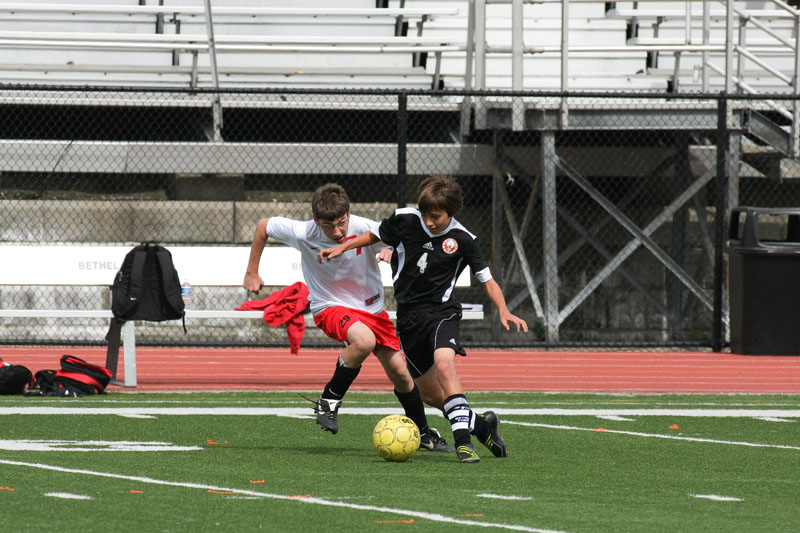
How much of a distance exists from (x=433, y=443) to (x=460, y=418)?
632mm

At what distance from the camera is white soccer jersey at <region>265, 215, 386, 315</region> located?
725 centimetres

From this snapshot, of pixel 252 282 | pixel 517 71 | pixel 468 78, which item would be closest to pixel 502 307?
pixel 252 282

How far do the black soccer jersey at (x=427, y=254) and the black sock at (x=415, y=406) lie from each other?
2.03ft

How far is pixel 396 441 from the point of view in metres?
6.45

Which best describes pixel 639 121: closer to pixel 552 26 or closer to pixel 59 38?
pixel 552 26

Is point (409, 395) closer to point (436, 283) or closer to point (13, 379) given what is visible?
point (436, 283)

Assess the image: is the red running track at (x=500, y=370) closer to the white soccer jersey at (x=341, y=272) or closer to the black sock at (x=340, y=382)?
the white soccer jersey at (x=341, y=272)

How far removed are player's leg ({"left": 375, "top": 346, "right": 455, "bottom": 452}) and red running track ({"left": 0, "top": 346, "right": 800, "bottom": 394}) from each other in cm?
354

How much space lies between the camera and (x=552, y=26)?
18125mm

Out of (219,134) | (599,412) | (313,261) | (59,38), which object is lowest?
(599,412)

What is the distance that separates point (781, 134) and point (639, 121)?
191 centimetres

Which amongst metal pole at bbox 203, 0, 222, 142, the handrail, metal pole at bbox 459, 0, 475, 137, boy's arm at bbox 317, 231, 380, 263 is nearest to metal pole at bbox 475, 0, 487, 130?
metal pole at bbox 459, 0, 475, 137

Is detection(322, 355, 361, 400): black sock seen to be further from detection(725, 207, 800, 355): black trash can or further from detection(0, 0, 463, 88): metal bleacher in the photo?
detection(0, 0, 463, 88): metal bleacher

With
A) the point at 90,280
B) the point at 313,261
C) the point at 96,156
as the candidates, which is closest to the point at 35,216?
the point at 96,156
